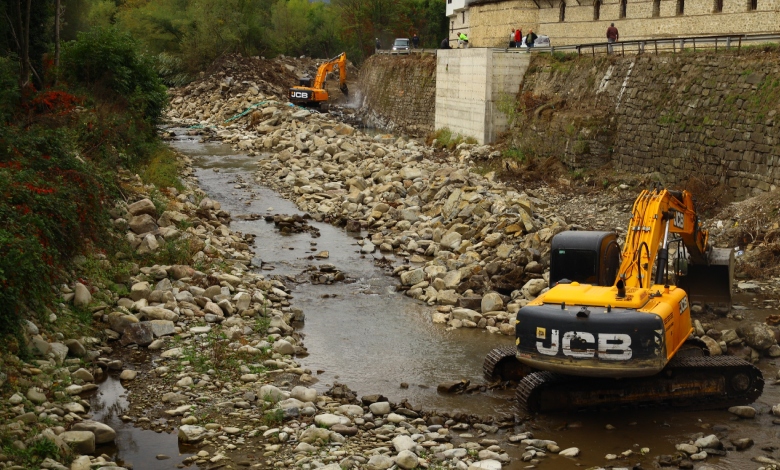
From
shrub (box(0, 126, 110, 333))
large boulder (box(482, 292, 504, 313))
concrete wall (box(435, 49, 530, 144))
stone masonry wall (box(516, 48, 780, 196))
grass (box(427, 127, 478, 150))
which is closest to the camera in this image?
shrub (box(0, 126, 110, 333))

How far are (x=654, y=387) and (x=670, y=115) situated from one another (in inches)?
531

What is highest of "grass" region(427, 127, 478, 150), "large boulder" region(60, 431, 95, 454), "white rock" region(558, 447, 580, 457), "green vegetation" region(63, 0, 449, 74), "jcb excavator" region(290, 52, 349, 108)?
"green vegetation" region(63, 0, 449, 74)

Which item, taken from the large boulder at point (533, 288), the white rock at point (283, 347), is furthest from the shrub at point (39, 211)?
the large boulder at point (533, 288)

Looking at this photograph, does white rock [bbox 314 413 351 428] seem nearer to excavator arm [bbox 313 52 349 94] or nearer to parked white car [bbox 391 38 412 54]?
excavator arm [bbox 313 52 349 94]

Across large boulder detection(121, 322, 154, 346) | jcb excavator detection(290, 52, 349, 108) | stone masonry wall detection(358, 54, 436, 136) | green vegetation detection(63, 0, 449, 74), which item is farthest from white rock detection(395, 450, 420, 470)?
green vegetation detection(63, 0, 449, 74)

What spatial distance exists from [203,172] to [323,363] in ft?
53.9

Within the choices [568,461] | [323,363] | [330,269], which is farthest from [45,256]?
[568,461]

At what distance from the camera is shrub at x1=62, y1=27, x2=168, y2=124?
24.2 m

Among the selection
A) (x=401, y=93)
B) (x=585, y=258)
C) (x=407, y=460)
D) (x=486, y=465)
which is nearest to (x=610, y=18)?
(x=401, y=93)

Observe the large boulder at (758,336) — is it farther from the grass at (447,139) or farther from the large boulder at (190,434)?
the grass at (447,139)

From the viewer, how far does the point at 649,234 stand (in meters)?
10.1

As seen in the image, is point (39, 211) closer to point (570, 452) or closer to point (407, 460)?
point (407, 460)

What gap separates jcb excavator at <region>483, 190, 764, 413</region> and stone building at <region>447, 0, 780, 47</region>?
1759 cm

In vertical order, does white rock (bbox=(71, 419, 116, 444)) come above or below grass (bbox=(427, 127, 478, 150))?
below
